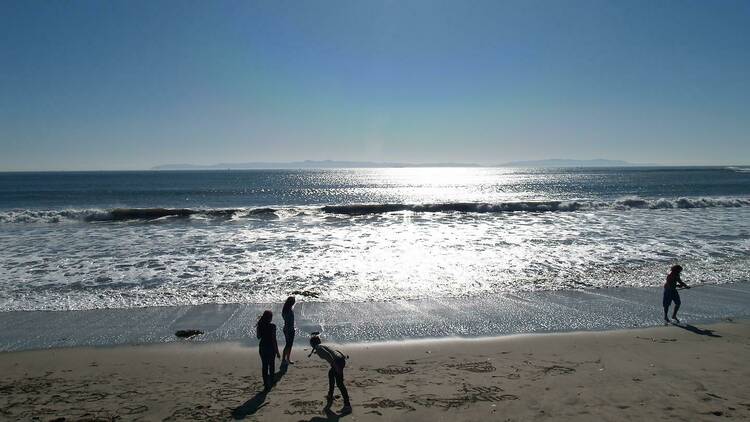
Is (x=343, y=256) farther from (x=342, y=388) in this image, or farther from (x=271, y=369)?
(x=342, y=388)

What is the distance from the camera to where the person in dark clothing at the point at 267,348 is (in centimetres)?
799

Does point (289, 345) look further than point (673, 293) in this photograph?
No

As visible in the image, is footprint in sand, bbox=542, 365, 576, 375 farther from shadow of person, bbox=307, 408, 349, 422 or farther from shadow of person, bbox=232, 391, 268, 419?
shadow of person, bbox=232, 391, 268, 419

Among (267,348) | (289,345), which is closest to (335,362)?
(267,348)

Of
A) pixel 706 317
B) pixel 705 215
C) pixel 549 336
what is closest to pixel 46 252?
pixel 549 336

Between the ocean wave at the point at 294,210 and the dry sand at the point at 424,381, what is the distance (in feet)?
90.4

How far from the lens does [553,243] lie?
74.3ft

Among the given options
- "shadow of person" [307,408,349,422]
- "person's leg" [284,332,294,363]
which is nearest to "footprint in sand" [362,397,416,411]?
"shadow of person" [307,408,349,422]

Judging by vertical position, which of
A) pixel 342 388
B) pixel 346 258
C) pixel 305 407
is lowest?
pixel 305 407

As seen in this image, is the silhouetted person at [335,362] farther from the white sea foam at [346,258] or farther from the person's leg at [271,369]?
the white sea foam at [346,258]

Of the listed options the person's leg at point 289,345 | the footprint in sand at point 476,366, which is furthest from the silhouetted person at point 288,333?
the footprint in sand at point 476,366

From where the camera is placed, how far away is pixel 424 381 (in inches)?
321

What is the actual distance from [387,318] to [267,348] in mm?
4394

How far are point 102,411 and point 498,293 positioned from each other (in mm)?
10411
